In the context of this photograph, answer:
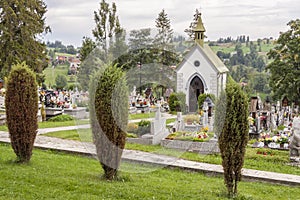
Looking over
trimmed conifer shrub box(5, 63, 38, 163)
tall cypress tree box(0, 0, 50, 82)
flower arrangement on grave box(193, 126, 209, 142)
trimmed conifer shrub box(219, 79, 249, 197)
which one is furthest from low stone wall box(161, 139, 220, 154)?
tall cypress tree box(0, 0, 50, 82)

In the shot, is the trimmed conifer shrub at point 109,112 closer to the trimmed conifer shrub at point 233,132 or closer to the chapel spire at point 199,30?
the trimmed conifer shrub at point 233,132

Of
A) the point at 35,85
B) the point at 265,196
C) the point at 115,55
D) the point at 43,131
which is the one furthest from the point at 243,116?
the point at 43,131

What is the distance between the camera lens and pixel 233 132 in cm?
723

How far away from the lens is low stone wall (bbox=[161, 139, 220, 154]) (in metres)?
13.0

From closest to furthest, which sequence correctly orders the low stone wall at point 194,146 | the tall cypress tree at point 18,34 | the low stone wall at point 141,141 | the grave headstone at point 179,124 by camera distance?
the low stone wall at point 194,146
the low stone wall at point 141,141
the grave headstone at point 179,124
the tall cypress tree at point 18,34

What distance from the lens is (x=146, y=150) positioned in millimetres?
12984

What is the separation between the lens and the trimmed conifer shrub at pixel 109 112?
7734 mm

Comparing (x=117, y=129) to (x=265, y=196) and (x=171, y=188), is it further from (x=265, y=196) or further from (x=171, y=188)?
(x=265, y=196)

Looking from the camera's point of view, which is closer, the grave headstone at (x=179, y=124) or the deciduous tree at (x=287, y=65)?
the grave headstone at (x=179, y=124)

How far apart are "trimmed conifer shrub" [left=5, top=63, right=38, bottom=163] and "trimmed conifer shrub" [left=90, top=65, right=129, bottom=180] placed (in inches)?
87.9

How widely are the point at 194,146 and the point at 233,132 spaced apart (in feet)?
20.3

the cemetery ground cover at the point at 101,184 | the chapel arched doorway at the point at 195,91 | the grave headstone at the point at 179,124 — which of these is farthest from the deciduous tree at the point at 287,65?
the cemetery ground cover at the point at 101,184

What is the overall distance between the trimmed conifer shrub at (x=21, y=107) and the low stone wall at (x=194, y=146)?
222 inches

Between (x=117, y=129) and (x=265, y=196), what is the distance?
352 cm
